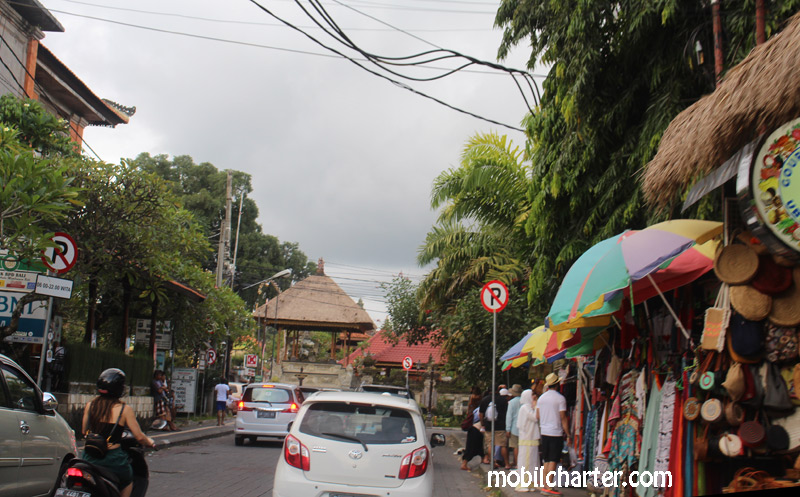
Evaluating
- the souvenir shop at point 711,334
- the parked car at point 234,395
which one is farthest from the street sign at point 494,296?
the parked car at point 234,395

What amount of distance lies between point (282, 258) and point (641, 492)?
49786 mm

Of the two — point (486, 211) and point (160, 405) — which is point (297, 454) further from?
point (160, 405)

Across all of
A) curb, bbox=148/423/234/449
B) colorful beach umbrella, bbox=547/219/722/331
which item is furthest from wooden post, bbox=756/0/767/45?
curb, bbox=148/423/234/449

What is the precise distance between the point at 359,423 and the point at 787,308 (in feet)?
13.2

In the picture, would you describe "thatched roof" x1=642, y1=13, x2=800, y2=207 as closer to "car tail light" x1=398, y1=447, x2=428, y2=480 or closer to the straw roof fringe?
"car tail light" x1=398, y1=447, x2=428, y2=480

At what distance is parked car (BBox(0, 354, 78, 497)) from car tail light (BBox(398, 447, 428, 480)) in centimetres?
369

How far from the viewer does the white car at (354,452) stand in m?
7.03

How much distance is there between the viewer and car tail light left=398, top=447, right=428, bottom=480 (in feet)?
23.4

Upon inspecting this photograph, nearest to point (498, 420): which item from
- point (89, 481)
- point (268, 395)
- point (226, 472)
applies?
point (226, 472)

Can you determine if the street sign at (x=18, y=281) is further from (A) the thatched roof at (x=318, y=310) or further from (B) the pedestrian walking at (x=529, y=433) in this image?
(A) the thatched roof at (x=318, y=310)

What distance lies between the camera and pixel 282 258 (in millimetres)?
56000

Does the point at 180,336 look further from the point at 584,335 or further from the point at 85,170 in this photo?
the point at 584,335

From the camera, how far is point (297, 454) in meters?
7.16

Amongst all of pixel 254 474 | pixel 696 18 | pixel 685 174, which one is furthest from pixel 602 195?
pixel 254 474
